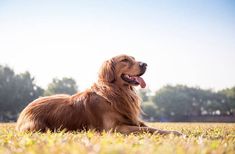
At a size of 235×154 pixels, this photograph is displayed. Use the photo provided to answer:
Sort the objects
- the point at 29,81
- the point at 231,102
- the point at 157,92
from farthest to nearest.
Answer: the point at 157,92 → the point at 231,102 → the point at 29,81

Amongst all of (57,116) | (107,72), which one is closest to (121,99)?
(107,72)

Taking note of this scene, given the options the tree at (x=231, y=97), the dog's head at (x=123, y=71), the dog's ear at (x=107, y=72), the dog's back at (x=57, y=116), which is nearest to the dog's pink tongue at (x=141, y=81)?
the dog's head at (x=123, y=71)

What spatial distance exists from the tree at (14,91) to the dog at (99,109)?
169ft

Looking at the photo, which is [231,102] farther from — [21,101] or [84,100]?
[84,100]

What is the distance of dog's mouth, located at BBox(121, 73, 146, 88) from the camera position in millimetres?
7211

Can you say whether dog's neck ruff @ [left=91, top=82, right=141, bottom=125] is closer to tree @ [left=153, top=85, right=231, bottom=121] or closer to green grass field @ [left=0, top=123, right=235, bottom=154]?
green grass field @ [left=0, top=123, right=235, bottom=154]

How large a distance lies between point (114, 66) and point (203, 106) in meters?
87.1

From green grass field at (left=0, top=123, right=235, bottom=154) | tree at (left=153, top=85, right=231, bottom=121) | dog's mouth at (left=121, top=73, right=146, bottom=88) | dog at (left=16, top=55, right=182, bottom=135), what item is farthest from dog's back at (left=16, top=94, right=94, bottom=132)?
tree at (left=153, top=85, right=231, bottom=121)

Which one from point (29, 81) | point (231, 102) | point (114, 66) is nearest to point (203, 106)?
point (231, 102)

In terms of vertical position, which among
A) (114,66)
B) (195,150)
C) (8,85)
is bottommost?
(195,150)

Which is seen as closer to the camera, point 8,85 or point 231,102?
point 8,85

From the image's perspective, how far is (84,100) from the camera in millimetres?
6582

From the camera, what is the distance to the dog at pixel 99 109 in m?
6.38

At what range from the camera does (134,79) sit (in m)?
7.33
